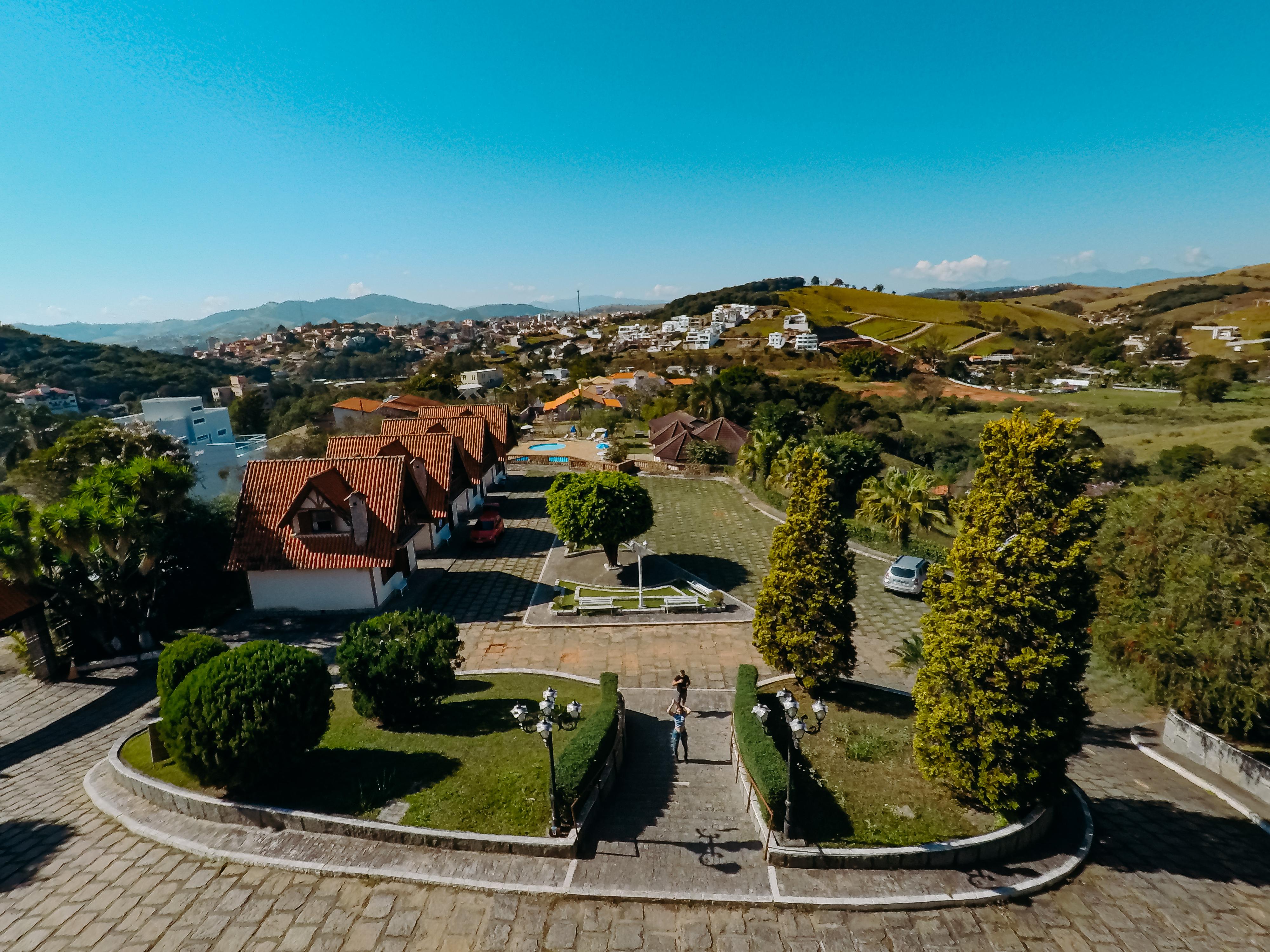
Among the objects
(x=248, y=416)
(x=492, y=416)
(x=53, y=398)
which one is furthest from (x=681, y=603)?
(x=53, y=398)

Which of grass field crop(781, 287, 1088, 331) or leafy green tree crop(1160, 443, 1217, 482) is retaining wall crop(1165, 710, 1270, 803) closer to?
leafy green tree crop(1160, 443, 1217, 482)

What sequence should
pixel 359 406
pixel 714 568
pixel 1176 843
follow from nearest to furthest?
1. pixel 1176 843
2. pixel 714 568
3. pixel 359 406

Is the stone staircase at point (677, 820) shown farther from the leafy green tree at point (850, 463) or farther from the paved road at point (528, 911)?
the leafy green tree at point (850, 463)

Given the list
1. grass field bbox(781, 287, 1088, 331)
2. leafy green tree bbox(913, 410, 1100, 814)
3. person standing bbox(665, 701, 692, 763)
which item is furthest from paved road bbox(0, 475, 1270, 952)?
grass field bbox(781, 287, 1088, 331)

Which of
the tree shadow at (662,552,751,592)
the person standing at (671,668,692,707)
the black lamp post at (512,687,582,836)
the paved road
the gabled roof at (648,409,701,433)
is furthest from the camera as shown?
the gabled roof at (648,409,701,433)

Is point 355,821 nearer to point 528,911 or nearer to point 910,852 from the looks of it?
point 528,911

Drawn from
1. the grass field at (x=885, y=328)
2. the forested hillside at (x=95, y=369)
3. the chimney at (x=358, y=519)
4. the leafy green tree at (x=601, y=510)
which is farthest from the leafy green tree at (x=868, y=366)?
the forested hillside at (x=95, y=369)
